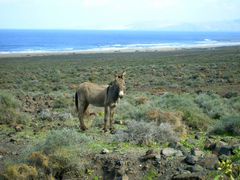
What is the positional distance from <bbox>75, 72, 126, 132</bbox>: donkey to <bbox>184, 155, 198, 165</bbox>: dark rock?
13.9ft

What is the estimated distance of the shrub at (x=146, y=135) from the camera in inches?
442

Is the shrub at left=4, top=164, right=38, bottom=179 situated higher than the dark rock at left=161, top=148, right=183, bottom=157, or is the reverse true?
the dark rock at left=161, top=148, right=183, bottom=157

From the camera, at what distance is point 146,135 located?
36.8 feet

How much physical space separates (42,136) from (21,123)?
2.75m

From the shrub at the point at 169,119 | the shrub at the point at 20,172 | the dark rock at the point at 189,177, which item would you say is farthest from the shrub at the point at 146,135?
the shrub at the point at 20,172

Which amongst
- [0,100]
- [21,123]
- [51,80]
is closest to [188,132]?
[21,123]

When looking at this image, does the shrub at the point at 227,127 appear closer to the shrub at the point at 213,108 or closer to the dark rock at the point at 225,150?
the dark rock at the point at 225,150

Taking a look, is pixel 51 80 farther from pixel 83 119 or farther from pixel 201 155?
pixel 201 155

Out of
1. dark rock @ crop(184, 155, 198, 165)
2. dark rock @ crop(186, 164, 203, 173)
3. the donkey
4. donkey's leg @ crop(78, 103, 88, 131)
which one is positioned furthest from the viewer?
donkey's leg @ crop(78, 103, 88, 131)

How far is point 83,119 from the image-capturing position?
13.9 m

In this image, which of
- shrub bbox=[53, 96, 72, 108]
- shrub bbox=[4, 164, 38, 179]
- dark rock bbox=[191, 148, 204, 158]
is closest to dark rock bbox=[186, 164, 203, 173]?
dark rock bbox=[191, 148, 204, 158]

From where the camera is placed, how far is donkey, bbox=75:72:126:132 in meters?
13.0

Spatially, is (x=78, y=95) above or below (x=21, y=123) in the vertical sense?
above

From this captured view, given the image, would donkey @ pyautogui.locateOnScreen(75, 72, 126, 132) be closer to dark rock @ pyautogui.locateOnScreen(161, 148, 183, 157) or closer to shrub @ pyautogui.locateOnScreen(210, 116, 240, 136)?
shrub @ pyautogui.locateOnScreen(210, 116, 240, 136)
